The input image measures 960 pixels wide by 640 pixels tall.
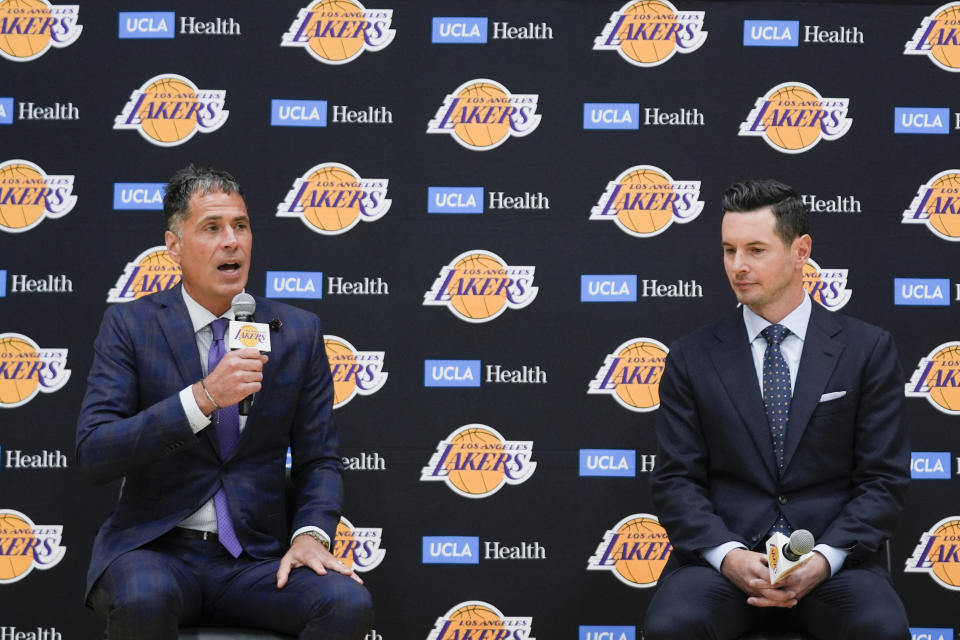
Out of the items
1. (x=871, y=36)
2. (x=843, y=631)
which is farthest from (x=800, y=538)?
(x=871, y=36)

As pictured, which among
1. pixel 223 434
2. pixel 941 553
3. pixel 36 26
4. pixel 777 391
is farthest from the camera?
pixel 36 26

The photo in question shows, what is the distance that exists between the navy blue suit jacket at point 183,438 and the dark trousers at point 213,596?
0.08 m

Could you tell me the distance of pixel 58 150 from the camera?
157 inches

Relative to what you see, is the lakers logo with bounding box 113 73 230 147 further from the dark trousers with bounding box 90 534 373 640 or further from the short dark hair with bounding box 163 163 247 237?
the dark trousers with bounding box 90 534 373 640

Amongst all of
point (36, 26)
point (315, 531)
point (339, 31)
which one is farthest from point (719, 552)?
point (36, 26)

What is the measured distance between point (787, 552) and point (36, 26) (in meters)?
3.49

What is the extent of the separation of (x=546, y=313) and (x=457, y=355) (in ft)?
1.31

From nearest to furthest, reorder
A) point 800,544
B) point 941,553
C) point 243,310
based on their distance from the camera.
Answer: point 800,544
point 243,310
point 941,553

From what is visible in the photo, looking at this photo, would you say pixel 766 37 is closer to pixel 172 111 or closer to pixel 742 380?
pixel 742 380

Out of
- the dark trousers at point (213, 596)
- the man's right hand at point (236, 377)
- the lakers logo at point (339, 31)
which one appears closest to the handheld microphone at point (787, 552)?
the dark trousers at point (213, 596)

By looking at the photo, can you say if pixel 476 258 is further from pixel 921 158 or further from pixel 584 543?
pixel 921 158

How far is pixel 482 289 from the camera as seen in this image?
3959 millimetres

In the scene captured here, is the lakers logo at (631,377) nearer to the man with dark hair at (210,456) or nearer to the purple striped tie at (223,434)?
the man with dark hair at (210,456)

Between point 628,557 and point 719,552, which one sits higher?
point 719,552
